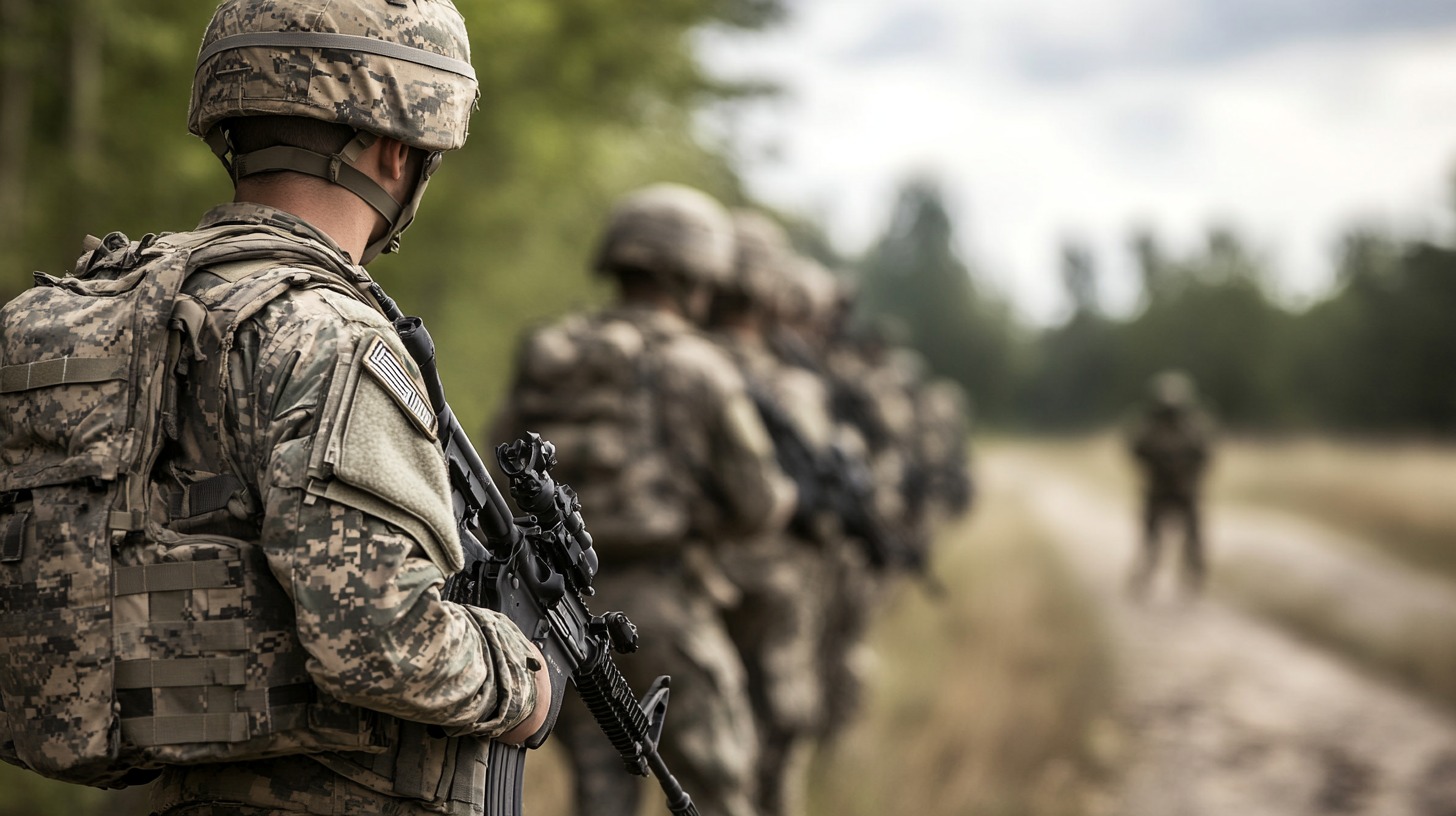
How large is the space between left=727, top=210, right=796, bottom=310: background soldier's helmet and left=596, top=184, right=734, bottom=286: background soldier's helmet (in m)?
1.09

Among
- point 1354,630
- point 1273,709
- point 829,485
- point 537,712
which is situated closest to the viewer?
point 537,712

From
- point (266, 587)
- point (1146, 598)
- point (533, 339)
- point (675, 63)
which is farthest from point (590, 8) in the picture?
point (1146, 598)

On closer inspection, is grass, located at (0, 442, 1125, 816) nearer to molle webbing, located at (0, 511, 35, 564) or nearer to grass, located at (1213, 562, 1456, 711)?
grass, located at (1213, 562, 1456, 711)

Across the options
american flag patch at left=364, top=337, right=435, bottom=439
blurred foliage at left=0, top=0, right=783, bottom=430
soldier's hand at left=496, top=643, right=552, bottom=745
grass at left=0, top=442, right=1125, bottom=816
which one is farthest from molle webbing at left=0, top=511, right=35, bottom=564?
grass at left=0, top=442, right=1125, bottom=816

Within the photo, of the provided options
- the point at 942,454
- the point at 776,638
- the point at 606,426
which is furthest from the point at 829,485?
the point at 942,454

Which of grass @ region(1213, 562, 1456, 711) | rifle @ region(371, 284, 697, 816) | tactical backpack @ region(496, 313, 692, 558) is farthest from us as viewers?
grass @ region(1213, 562, 1456, 711)

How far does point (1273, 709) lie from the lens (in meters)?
9.52

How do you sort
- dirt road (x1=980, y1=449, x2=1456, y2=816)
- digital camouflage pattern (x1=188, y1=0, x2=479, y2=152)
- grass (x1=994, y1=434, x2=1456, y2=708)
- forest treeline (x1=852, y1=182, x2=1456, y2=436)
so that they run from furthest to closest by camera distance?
forest treeline (x1=852, y1=182, x2=1456, y2=436)
grass (x1=994, y1=434, x2=1456, y2=708)
dirt road (x1=980, y1=449, x2=1456, y2=816)
digital camouflage pattern (x1=188, y1=0, x2=479, y2=152)

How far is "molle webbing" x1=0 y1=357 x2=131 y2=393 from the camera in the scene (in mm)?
1909

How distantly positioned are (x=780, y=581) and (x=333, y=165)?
13.4 ft

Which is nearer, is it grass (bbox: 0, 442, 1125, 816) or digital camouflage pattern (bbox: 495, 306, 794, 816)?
digital camouflage pattern (bbox: 495, 306, 794, 816)

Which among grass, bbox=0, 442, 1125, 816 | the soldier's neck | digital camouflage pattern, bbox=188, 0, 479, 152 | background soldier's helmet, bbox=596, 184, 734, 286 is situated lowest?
grass, bbox=0, 442, 1125, 816

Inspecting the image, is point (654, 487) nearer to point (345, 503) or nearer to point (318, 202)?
point (318, 202)

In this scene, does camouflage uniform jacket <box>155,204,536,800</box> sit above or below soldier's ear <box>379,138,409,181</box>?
below
